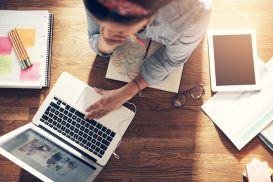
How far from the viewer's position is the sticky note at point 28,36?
918 mm

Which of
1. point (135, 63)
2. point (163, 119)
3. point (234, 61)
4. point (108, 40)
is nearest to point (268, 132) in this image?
point (234, 61)

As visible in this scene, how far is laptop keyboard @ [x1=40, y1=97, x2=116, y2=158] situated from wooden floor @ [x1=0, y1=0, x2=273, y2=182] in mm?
99

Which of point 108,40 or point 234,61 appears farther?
point 234,61

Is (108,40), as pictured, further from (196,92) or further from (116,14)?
(196,92)

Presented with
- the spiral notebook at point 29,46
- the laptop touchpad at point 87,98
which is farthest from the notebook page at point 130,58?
the spiral notebook at point 29,46

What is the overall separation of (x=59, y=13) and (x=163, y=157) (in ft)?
2.96

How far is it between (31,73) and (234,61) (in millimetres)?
989

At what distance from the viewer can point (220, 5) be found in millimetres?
949

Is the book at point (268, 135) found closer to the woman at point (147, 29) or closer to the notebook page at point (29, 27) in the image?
the woman at point (147, 29)

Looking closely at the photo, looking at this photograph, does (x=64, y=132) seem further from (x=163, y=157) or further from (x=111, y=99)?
(x=163, y=157)

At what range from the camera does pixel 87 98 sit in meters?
0.89

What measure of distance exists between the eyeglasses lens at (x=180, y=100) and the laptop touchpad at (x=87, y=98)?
0.37 m

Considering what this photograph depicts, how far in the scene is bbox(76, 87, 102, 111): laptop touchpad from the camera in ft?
2.88

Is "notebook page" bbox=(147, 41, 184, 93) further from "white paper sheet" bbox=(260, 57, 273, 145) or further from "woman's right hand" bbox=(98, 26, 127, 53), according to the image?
"white paper sheet" bbox=(260, 57, 273, 145)
